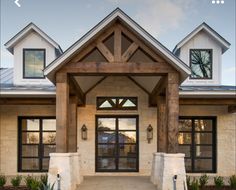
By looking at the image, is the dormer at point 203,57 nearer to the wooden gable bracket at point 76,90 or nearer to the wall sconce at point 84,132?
the wooden gable bracket at point 76,90

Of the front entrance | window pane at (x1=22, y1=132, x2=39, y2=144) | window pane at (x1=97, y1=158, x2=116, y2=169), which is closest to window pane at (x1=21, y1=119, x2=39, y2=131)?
window pane at (x1=22, y1=132, x2=39, y2=144)

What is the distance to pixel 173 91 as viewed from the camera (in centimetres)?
1033

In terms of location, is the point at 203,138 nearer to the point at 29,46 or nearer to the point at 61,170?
the point at 61,170

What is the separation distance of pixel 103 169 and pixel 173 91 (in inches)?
255

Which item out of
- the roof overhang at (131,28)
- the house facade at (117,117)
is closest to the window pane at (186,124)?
the house facade at (117,117)

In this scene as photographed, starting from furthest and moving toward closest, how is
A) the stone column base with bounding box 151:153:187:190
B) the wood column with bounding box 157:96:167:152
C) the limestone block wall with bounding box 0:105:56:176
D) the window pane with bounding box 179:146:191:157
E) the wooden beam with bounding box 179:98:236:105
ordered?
1. the window pane with bounding box 179:146:191:157
2. the limestone block wall with bounding box 0:105:56:176
3. the wooden beam with bounding box 179:98:236:105
4. the wood column with bounding box 157:96:167:152
5. the stone column base with bounding box 151:153:187:190

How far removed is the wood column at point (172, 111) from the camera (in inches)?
401

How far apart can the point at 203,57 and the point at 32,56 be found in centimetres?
753

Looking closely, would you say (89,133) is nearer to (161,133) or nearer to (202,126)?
(161,133)

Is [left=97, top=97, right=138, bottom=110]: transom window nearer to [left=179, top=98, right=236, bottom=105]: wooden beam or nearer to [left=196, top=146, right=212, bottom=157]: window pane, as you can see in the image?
[left=179, top=98, right=236, bottom=105]: wooden beam

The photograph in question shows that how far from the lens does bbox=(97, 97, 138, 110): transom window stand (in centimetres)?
1538

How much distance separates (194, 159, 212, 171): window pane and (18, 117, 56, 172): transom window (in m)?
6.59

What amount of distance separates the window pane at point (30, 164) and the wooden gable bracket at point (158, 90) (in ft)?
19.2

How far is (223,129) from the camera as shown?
15.7 meters
